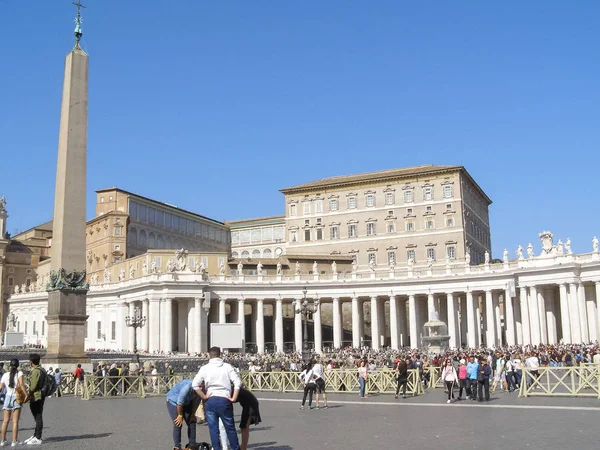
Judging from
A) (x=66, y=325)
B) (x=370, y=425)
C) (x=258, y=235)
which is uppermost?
(x=258, y=235)

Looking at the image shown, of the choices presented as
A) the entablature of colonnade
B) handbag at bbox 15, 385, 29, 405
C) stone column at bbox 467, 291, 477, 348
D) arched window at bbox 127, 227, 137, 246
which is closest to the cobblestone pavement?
handbag at bbox 15, 385, 29, 405

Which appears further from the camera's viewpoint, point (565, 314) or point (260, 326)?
point (260, 326)

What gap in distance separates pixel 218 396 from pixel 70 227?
17.6 meters

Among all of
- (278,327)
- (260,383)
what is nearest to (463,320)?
(278,327)

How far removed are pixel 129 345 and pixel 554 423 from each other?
57.7 metres

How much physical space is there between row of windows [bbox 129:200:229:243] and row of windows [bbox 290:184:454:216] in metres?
16.5

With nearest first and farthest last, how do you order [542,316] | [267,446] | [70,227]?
[267,446]
[70,227]
[542,316]

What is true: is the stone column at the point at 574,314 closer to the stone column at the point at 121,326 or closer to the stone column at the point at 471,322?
the stone column at the point at 471,322

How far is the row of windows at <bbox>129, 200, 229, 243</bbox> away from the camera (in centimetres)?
8331

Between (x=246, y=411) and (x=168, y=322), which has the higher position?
(x=168, y=322)

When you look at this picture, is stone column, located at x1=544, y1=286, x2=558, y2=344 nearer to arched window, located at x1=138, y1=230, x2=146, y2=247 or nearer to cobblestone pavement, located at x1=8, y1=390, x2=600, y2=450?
cobblestone pavement, located at x1=8, y1=390, x2=600, y2=450

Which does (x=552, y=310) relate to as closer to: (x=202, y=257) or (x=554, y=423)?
(x=202, y=257)

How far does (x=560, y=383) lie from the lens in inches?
790

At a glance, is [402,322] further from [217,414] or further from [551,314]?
[217,414]
